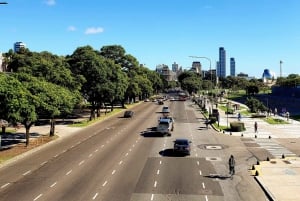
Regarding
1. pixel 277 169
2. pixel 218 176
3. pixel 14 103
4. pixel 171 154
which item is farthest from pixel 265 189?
pixel 14 103

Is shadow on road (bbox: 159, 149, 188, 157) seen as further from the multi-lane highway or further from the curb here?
the curb

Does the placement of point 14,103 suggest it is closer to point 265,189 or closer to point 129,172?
point 129,172

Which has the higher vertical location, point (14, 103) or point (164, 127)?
point (14, 103)

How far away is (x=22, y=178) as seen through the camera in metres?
32.2

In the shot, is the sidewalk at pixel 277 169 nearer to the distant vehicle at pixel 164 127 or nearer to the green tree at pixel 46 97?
the distant vehicle at pixel 164 127

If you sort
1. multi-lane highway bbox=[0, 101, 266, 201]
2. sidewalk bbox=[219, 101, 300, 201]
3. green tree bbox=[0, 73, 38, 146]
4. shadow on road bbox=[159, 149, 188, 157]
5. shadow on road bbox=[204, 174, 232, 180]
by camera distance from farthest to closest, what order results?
green tree bbox=[0, 73, 38, 146] → shadow on road bbox=[159, 149, 188, 157] → shadow on road bbox=[204, 174, 232, 180] → sidewalk bbox=[219, 101, 300, 201] → multi-lane highway bbox=[0, 101, 266, 201]

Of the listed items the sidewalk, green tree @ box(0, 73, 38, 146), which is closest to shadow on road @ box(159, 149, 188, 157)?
the sidewalk

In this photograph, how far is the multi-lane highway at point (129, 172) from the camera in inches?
1073

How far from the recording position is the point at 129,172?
3369 cm

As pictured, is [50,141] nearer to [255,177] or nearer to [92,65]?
[255,177]

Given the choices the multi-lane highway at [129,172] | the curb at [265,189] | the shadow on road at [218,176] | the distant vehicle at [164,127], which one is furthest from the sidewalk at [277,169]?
the distant vehicle at [164,127]

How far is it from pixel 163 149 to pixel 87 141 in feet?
35.6

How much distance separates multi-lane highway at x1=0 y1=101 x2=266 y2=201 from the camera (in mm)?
27266

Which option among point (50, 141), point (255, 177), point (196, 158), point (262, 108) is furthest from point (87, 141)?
point (262, 108)
